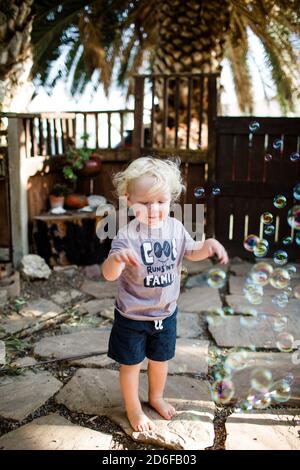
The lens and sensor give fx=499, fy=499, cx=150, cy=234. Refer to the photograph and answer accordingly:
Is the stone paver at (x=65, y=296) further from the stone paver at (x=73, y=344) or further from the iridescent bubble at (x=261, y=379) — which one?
the iridescent bubble at (x=261, y=379)

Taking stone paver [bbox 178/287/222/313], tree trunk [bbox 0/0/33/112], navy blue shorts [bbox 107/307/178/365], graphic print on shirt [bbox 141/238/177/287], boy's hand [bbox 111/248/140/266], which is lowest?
stone paver [bbox 178/287/222/313]

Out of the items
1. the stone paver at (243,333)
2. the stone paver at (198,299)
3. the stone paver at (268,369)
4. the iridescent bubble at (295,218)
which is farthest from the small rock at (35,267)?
the iridescent bubble at (295,218)

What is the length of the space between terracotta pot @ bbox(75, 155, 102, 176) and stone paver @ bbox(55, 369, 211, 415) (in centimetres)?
358

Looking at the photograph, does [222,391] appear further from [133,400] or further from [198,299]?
[198,299]

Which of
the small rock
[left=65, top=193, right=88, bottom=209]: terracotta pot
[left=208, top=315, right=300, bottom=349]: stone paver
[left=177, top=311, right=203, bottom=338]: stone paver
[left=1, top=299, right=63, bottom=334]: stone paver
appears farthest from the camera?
[left=65, top=193, right=88, bottom=209]: terracotta pot

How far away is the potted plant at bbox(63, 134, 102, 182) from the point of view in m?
5.95

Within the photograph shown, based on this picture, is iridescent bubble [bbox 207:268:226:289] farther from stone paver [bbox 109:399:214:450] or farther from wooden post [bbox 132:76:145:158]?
wooden post [bbox 132:76:145:158]

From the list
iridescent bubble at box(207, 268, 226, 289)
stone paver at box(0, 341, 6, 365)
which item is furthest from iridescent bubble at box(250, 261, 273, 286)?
stone paver at box(0, 341, 6, 365)

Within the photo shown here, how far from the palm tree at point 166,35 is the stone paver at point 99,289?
12.3 feet

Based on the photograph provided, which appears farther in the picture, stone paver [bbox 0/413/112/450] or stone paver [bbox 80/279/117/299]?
stone paver [bbox 80/279/117/299]

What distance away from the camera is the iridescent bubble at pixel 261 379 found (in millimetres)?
2574

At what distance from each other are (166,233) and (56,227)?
3.20m

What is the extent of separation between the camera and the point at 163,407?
96.8 inches
